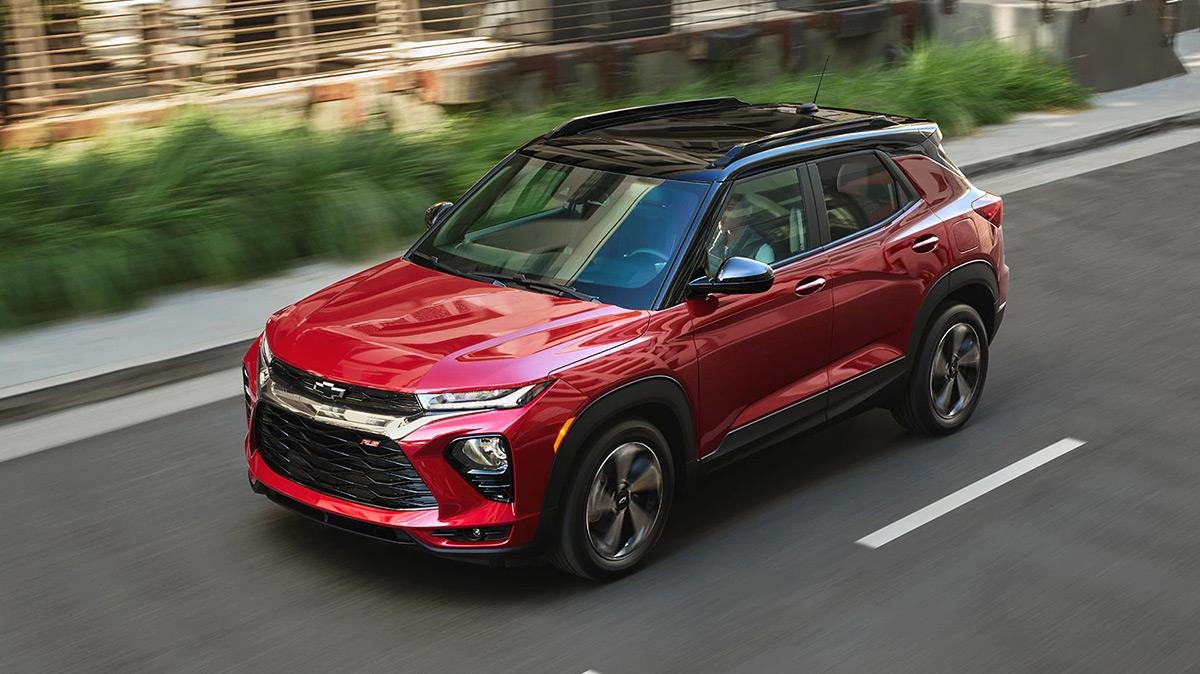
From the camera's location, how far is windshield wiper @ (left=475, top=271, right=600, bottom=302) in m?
6.03

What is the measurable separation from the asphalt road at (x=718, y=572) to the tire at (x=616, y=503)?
15 cm

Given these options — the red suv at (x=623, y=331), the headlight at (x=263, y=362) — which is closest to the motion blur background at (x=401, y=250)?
the red suv at (x=623, y=331)

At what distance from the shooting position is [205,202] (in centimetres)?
1084

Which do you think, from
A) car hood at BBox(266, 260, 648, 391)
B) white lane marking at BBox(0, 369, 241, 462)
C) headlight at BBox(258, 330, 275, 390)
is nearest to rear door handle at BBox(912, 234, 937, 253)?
car hood at BBox(266, 260, 648, 391)

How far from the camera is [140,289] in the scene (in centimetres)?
1013

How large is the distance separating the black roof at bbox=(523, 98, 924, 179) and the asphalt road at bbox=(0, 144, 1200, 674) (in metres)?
1.64

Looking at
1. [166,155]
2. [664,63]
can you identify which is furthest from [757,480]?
[664,63]

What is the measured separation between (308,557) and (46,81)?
925cm

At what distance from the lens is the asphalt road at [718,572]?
17.5 feet

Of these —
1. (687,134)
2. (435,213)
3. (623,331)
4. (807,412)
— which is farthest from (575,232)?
(807,412)

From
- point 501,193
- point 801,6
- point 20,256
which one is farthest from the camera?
point 801,6

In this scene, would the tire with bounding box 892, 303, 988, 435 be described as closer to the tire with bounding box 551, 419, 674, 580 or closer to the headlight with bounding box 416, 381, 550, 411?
the tire with bounding box 551, 419, 674, 580

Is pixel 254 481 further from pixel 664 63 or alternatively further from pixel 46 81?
pixel 664 63

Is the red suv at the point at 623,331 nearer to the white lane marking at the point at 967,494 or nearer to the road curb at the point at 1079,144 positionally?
the white lane marking at the point at 967,494
